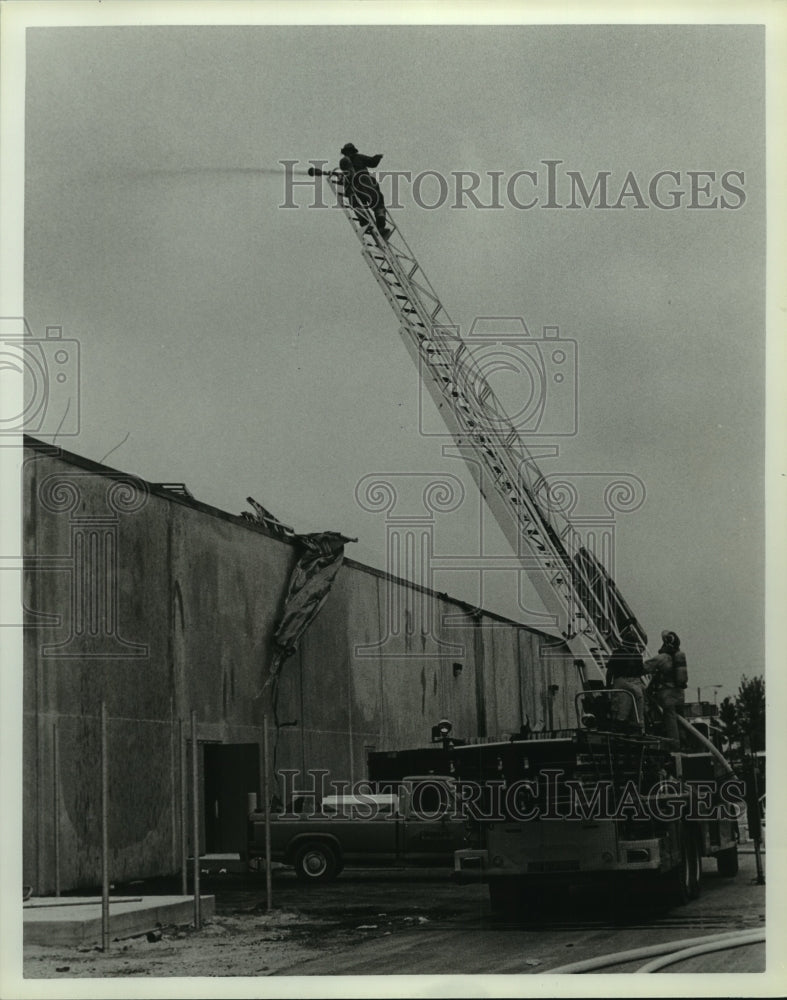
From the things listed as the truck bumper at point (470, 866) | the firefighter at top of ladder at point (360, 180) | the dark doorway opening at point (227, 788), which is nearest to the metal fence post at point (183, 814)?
the dark doorway opening at point (227, 788)

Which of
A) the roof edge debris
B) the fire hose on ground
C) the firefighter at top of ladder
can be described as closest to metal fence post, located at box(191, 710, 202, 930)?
the roof edge debris

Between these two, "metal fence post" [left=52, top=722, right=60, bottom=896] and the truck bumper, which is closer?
the truck bumper

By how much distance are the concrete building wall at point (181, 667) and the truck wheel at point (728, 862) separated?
1.52 m

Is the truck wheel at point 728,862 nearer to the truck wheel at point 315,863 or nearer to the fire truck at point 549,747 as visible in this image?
the fire truck at point 549,747

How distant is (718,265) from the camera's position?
13.8 meters

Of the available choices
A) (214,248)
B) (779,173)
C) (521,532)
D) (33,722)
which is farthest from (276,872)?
(779,173)

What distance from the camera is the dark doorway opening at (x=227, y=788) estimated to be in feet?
49.4

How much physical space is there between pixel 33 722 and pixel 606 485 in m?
4.57

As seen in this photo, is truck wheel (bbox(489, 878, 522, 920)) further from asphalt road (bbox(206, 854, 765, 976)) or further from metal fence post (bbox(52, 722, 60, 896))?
metal fence post (bbox(52, 722, 60, 896))

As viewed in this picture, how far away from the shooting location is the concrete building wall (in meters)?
14.2

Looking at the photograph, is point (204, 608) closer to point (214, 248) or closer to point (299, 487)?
point (299, 487)

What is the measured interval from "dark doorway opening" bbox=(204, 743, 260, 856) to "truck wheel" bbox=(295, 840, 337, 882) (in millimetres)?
564

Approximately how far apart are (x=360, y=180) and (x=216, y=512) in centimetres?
315
